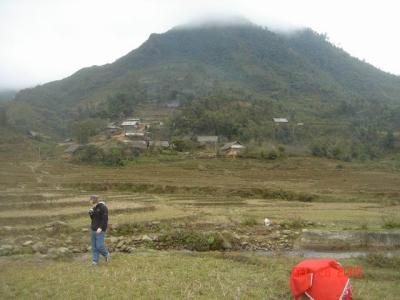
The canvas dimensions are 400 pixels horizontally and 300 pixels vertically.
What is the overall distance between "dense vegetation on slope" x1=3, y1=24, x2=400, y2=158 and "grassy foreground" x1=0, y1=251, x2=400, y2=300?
7345 centimetres

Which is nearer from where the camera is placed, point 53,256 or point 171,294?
point 171,294

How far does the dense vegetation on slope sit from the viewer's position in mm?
94938

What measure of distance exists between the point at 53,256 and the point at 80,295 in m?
6.13

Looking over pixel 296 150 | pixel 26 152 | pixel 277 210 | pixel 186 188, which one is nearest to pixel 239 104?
pixel 296 150

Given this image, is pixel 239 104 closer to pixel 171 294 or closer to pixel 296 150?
pixel 296 150

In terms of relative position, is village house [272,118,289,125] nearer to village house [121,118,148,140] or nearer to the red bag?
village house [121,118,148,140]

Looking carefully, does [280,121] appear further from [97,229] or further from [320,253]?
[97,229]

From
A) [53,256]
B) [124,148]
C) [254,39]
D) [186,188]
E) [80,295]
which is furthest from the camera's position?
[254,39]

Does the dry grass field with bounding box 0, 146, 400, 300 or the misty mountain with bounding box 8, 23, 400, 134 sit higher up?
the misty mountain with bounding box 8, 23, 400, 134

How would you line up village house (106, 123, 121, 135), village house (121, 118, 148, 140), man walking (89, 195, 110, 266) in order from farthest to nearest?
1. village house (106, 123, 121, 135)
2. village house (121, 118, 148, 140)
3. man walking (89, 195, 110, 266)

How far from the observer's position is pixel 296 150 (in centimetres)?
8019

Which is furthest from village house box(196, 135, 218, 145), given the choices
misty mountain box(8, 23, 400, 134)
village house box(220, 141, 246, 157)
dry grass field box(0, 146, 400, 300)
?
dry grass field box(0, 146, 400, 300)

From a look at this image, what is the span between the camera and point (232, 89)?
117 m

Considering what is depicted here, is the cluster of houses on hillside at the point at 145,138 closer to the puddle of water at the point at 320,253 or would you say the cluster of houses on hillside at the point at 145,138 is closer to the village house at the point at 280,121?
the village house at the point at 280,121
